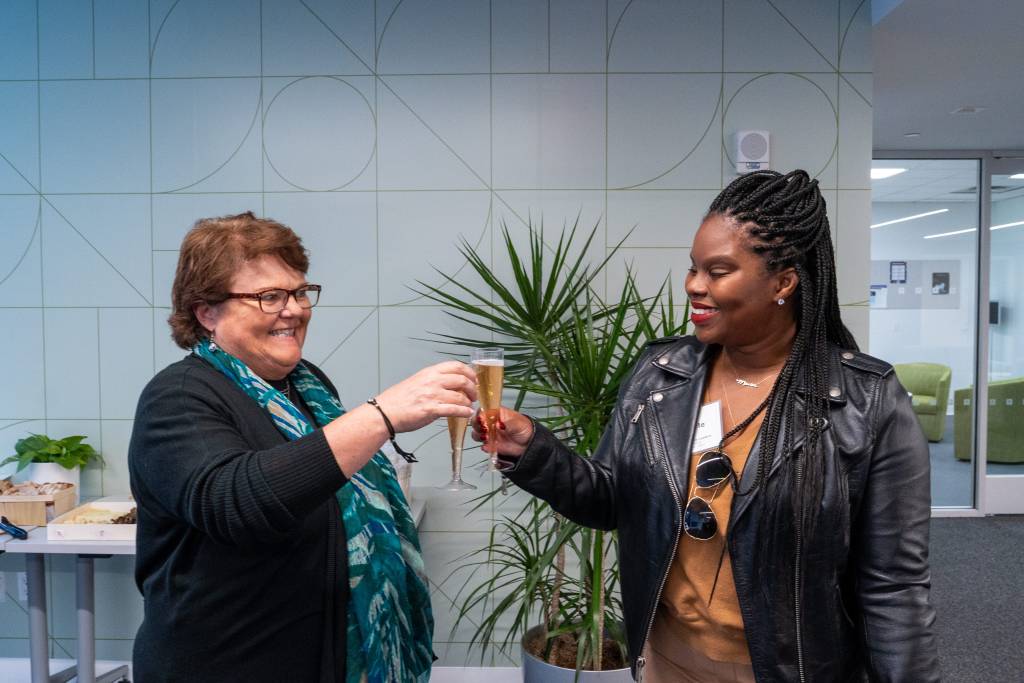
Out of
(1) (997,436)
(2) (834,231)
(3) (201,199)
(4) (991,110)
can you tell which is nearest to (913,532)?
(2) (834,231)

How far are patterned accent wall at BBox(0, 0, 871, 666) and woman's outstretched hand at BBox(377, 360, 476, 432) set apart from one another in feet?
6.36

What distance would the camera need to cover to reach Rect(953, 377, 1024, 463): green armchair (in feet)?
18.8

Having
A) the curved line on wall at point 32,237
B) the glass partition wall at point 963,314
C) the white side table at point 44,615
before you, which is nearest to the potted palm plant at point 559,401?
the white side table at point 44,615

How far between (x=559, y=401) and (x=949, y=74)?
9.38ft

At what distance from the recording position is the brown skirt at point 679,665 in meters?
1.36

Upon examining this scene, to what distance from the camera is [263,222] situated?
4.90 ft

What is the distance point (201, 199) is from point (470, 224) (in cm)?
114

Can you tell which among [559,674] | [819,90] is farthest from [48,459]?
[819,90]

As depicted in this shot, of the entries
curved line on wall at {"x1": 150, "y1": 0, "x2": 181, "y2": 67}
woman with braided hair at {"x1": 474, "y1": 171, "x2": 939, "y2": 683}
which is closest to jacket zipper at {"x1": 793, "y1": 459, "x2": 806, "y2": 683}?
woman with braided hair at {"x1": 474, "y1": 171, "x2": 939, "y2": 683}

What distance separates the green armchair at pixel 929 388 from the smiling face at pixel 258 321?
5556 millimetres

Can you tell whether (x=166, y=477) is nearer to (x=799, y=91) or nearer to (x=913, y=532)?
(x=913, y=532)

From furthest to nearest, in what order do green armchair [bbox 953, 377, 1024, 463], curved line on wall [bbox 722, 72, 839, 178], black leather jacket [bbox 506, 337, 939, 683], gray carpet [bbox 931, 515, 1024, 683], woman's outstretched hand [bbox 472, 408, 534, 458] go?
green armchair [bbox 953, 377, 1024, 463] < gray carpet [bbox 931, 515, 1024, 683] < curved line on wall [bbox 722, 72, 839, 178] < woman's outstretched hand [bbox 472, 408, 534, 458] < black leather jacket [bbox 506, 337, 939, 683]

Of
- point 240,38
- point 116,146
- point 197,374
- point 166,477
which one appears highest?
point 240,38

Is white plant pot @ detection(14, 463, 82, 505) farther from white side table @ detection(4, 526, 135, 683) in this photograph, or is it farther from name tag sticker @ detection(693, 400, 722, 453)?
name tag sticker @ detection(693, 400, 722, 453)
